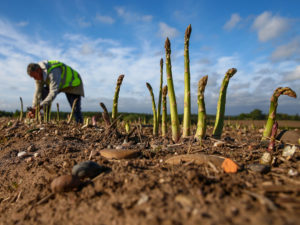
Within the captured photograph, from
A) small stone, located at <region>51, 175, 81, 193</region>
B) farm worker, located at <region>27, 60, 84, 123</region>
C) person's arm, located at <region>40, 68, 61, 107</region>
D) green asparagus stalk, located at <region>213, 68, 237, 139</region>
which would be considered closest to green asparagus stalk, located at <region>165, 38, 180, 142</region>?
green asparagus stalk, located at <region>213, 68, 237, 139</region>

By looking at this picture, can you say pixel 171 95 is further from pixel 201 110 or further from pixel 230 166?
pixel 230 166

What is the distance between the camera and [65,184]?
1.70 metres

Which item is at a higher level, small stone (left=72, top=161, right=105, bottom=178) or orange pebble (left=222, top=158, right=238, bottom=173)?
orange pebble (left=222, top=158, right=238, bottom=173)

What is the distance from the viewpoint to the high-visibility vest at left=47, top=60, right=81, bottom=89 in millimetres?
8188

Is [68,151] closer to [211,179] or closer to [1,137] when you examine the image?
[211,179]

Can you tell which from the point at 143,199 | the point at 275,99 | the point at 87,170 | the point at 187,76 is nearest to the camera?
the point at 143,199

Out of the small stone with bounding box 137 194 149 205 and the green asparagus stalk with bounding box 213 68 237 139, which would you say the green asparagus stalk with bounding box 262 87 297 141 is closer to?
the green asparagus stalk with bounding box 213 68 237 139

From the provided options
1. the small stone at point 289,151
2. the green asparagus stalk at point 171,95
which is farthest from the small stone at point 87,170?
the small stone at point 289,151

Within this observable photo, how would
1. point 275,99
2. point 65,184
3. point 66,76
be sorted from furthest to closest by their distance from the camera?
1. point 66,76
2. point 275,99
3. point 65,184

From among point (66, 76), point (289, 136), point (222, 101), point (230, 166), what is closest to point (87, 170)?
point (230, 166)

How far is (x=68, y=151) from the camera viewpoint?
284 centimetres

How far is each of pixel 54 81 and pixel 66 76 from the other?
0.58 metres

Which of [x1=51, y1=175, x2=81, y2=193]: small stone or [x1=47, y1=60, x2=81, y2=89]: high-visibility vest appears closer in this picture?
[x1=51, y1=175, x2=81, y2=193]: small stone

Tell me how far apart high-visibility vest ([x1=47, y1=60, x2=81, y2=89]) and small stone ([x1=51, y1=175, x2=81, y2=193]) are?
7136mm
